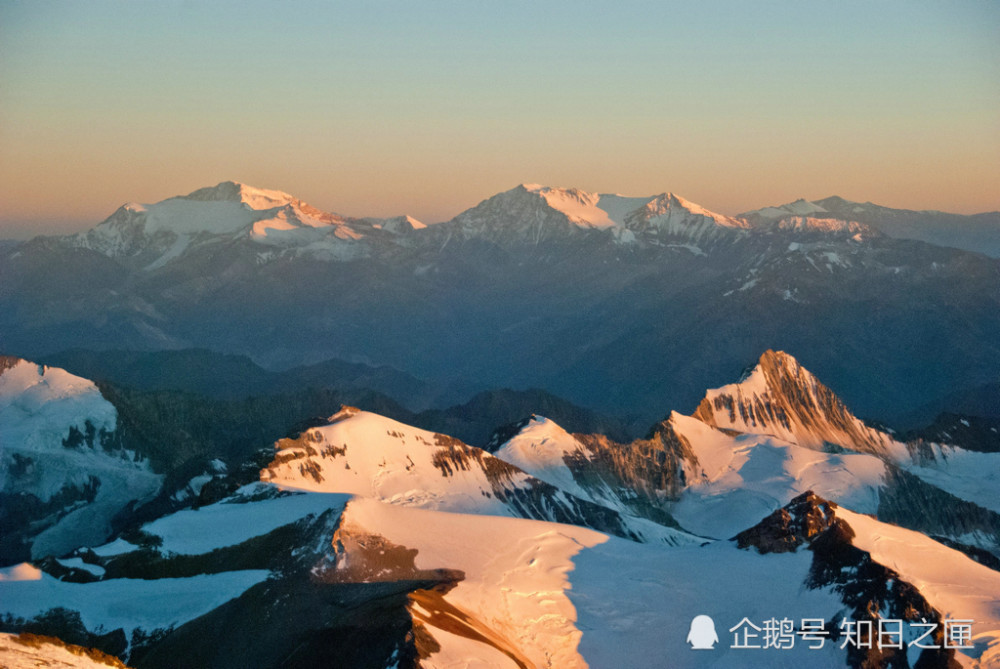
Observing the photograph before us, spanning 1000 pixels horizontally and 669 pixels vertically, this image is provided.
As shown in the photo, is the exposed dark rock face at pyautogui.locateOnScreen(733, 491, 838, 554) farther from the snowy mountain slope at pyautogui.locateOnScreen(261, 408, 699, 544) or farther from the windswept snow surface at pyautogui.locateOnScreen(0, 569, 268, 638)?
the windswept snow surface at pyautogui.locateOnScreen(0, 569, 268, 638)

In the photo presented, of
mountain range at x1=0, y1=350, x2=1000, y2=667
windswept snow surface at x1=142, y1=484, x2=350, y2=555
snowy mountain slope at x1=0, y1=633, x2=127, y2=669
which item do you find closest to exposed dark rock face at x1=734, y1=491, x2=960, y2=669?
mountain range at x1=0, y1=350, x2=1000, y2=667

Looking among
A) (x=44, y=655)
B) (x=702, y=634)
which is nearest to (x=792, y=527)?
(x=702, y=634)

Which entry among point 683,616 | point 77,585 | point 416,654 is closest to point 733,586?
point 683,616

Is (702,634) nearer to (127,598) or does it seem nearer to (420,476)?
(127,598)

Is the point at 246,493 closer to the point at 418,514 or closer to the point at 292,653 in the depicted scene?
the point at 418,514

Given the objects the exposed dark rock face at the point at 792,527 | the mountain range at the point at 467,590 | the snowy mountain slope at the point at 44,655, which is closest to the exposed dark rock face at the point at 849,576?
the exposed dark rock face at the point at 792,527

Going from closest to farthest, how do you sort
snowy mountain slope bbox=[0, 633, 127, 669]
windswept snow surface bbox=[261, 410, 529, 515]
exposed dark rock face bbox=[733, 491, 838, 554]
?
snowy mountain slope bbox=[0, 633, 127, 669]
exposed dark rock face bbox=[733, 491, 838, 554]
windswept snow surface bbox=[261, 410, 529, 515]

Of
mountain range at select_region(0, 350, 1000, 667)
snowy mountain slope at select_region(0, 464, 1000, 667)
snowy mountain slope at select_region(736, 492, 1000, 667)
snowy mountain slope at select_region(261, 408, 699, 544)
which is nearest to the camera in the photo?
mountain range at select_region(0, 350, 1000, 667)

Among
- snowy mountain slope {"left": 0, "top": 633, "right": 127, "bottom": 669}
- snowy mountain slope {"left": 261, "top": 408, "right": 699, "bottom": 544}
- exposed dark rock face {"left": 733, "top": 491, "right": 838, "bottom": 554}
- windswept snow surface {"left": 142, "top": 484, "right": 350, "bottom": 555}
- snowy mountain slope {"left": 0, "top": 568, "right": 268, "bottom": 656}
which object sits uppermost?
snowy mountain slope {"left": 0, "top": 633, "right": 127, "bottom": 669}
